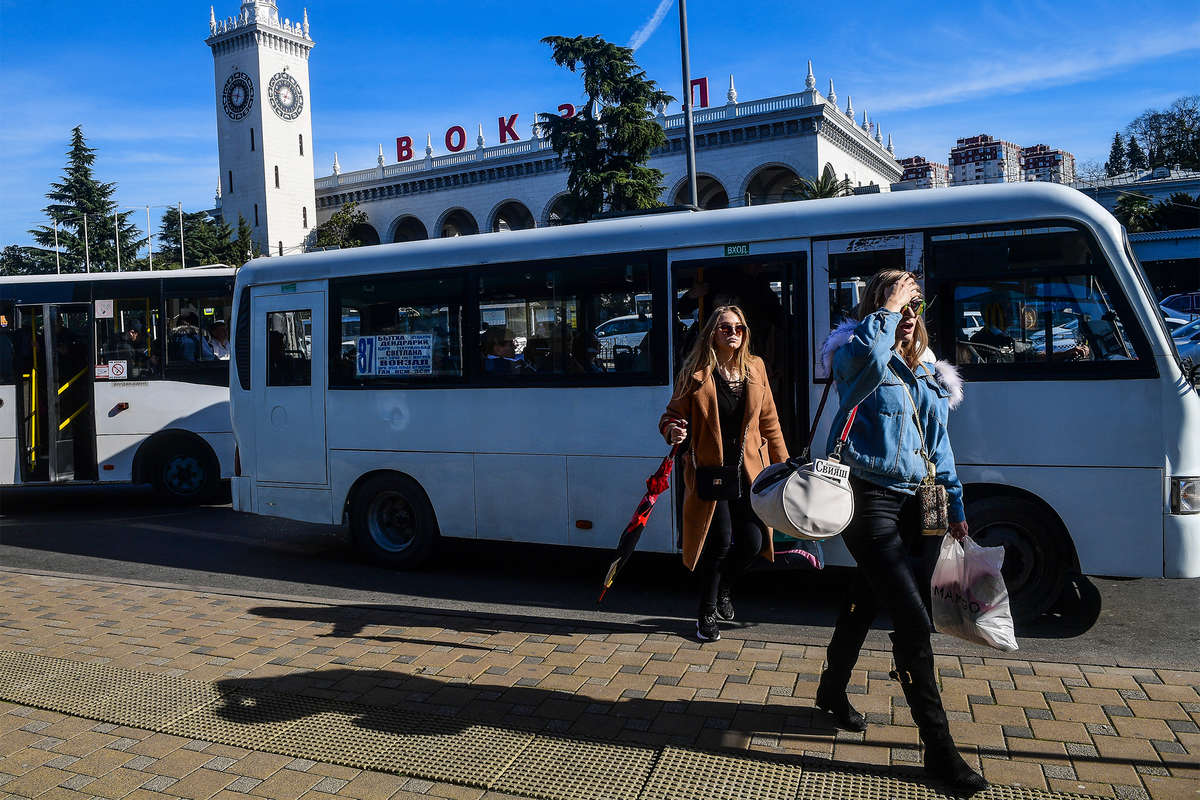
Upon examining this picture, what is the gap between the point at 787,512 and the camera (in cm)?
373

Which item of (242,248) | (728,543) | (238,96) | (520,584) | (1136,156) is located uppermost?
(238,96)

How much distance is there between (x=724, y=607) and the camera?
19.2 ft

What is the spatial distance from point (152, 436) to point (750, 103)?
6095 centimetres

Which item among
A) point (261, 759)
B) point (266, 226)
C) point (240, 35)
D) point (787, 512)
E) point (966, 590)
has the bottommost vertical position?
point (261, 759)

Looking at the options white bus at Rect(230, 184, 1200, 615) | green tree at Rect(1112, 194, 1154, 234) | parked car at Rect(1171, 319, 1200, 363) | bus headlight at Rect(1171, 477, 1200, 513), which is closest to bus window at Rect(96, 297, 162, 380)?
white bus at Rect(230, 184, 1200, 615)

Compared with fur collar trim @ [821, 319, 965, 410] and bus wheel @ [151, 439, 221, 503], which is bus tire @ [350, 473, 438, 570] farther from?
bus wheel @ [151, 439, 221, 503]

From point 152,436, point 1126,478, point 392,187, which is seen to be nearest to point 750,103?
point 392,187

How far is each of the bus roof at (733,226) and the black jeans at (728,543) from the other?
1.86 m

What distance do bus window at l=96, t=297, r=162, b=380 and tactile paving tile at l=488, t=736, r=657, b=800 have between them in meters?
9.48

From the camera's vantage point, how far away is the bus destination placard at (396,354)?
773 cm

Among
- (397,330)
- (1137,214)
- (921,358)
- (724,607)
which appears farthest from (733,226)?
(1137,214)

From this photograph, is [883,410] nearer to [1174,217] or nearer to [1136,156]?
[1174,217]

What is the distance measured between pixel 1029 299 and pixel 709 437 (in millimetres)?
2017

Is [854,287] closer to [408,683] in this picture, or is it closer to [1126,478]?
[1126,478]
